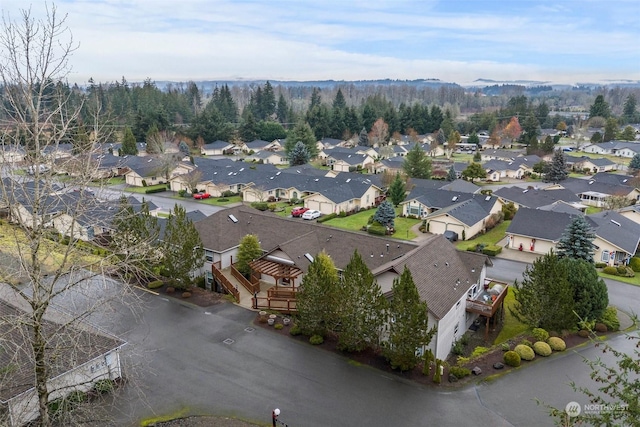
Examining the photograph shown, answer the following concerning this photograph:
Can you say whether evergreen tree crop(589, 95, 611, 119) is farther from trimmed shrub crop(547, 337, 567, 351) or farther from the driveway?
trimmed shrub crop(547, 337, 567, 351)

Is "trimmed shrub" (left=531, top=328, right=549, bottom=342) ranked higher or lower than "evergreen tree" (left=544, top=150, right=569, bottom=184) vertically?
lower

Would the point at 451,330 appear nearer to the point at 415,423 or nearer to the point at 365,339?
the point at 365,339

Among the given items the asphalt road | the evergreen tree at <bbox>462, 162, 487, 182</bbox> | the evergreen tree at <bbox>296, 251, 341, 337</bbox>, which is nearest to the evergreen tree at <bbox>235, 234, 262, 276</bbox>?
the asphalt road

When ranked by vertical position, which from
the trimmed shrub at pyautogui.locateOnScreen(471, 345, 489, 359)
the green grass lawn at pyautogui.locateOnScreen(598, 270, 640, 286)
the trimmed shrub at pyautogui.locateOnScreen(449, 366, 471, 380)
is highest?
the trimmed shrub at pyautogui.locateOnScreen(449, 366, 471, 380)

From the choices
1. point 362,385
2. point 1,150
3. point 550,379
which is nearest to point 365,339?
point 362,385

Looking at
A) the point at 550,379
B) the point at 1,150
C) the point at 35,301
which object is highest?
the point at 1,150

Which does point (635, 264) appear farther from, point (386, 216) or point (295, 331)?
point (295, 331)
